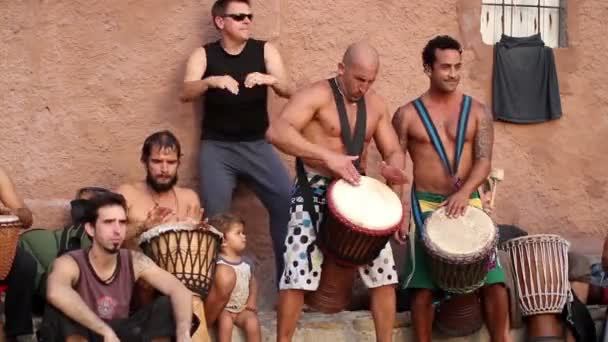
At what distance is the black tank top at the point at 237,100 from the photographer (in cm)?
962

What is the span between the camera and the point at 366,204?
27.6ft

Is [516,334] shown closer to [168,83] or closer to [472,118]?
[472,118]

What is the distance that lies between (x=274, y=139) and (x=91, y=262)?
1215 millimetres

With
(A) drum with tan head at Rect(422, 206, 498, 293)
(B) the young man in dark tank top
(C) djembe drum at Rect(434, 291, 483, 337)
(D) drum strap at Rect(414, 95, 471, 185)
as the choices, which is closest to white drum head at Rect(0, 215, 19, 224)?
(B) the young man in dark tank top

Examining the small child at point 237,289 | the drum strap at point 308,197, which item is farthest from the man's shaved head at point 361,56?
the small child at point 237,289

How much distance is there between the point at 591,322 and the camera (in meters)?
9.47

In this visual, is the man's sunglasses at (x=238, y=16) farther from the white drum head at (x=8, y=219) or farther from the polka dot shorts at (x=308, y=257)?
the white drum head at (x=8, y=219)

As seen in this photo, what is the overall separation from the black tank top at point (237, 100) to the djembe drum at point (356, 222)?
131cm

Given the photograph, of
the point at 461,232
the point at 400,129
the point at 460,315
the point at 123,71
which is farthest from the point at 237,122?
the point at 460,315

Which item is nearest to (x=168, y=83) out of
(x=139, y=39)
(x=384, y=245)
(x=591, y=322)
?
(x=139, y=39)

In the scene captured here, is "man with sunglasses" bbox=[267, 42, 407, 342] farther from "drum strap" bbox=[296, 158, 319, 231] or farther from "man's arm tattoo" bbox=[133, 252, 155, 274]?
"man's arm tattoo" bbox=[133, 252, 155, 274]

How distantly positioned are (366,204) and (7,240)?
1903 mm

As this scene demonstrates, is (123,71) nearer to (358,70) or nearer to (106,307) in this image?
(358,70)

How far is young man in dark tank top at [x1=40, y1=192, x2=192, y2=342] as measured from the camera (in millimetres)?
7797
